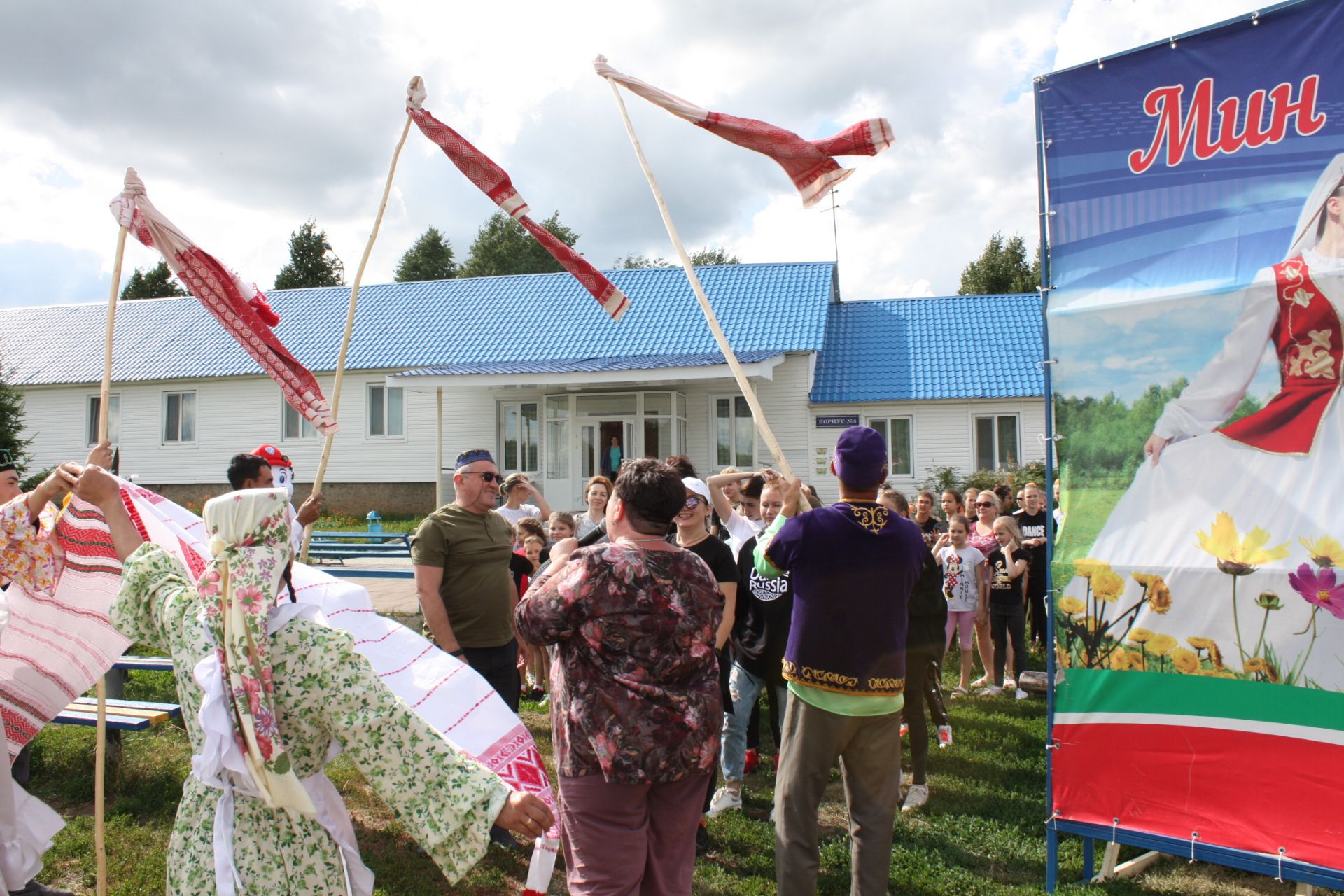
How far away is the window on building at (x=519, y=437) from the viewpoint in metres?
23.2

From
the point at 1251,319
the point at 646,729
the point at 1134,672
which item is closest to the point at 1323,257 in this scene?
the point at 1251,319

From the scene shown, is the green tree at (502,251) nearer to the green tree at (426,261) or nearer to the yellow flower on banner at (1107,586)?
the green tree at (426,261)

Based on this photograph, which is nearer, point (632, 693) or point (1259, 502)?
point (632, 693)

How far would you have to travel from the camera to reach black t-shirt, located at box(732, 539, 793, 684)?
16.8 ft

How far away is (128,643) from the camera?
3.51m

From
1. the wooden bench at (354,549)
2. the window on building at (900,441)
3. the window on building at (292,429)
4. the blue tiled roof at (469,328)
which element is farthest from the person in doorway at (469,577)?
the window on building at (292,429)

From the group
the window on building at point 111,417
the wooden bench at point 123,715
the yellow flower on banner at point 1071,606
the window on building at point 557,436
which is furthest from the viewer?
the window on building at point 111,417

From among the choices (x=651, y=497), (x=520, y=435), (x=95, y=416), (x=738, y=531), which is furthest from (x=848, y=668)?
(x=95, y=416)

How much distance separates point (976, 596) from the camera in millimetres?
7902

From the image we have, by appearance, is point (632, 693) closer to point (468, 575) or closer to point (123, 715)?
point (468, 575)

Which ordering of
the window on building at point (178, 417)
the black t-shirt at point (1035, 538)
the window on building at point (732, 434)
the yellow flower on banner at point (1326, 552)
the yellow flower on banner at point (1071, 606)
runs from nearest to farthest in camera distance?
the yellow flower on banner at point (1326, 552)
the yellow flower on banner at point (1071, 606)
the black t-shirt at point (1035, 538)
the window on building at point (732, 434)
the window on building at point (178, 417)

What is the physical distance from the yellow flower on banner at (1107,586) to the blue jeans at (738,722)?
1.83 m

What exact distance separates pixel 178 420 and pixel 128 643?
25431 millimetres

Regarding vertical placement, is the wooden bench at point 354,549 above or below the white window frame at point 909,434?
below
